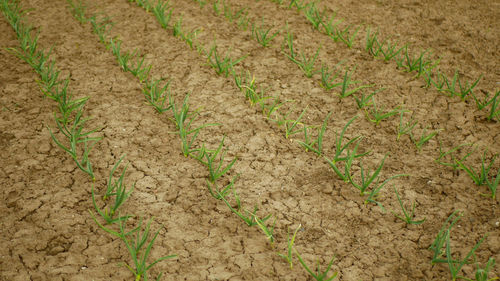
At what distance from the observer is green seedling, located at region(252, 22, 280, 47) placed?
2889 mm

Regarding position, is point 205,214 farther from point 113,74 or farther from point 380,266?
point 113,74

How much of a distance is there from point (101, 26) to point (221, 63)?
106 cm

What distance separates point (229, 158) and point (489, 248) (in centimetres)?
125

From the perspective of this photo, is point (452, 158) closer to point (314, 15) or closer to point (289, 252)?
point (289, 252)

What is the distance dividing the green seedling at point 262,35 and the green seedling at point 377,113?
0.81 m

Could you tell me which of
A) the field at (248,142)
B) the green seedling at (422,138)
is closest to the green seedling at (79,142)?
the field at (248,142)

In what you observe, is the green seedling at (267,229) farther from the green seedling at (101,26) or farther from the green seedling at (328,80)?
the green seedling at (101,26)

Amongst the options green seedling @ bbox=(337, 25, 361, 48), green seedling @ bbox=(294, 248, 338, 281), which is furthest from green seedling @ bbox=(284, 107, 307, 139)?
green seedling @ bbox=(337, 25, 361, 48)

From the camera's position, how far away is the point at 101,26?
313 centimetres

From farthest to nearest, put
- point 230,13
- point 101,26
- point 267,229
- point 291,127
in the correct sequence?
point 230,13
point 101,26
point 291,127
point 267,229

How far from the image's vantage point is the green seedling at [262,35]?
9.48 ft

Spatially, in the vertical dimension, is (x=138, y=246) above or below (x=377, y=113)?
below

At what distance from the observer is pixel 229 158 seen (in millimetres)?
2199


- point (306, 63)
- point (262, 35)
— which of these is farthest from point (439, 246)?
point (262, 35)
